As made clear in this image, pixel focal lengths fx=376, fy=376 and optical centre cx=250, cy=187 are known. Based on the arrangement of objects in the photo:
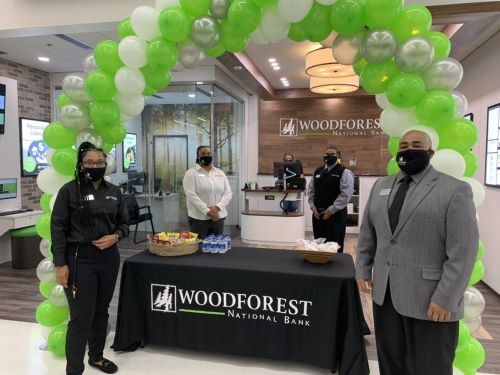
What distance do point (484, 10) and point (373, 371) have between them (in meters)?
3.08

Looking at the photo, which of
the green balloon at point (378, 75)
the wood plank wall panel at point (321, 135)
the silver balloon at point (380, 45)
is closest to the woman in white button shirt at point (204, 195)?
the green balloon at point (378, 75)

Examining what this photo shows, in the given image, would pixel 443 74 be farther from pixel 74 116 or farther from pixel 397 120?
pixel 74 116

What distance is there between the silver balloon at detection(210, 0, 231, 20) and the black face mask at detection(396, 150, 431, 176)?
1.62 m

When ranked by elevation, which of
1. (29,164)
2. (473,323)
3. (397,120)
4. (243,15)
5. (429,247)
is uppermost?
(243,15)

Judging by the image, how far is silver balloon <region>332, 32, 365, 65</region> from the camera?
8.44 ft

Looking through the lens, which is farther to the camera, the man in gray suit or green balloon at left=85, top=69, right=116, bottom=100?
green balloon at left=85, top=69, right=116, bottom=100

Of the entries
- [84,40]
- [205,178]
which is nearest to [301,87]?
[84,40]

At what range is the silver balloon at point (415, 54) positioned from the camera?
7.60 ft

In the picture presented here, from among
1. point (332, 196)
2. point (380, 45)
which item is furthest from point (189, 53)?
point (332, 196)

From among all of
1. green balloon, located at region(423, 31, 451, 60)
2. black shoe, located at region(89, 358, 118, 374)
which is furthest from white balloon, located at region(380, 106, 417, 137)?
black shoe, located at region(89, 358, 118, 374)

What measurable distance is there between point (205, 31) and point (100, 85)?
2.83 feet

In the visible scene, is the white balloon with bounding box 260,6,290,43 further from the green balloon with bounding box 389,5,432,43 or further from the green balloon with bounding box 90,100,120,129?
the green balloon with bounding box 90,100,120,129

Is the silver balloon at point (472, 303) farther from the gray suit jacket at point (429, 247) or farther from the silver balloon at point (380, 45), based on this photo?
the silver balloon at point (380, 45)

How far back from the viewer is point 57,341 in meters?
2.83
